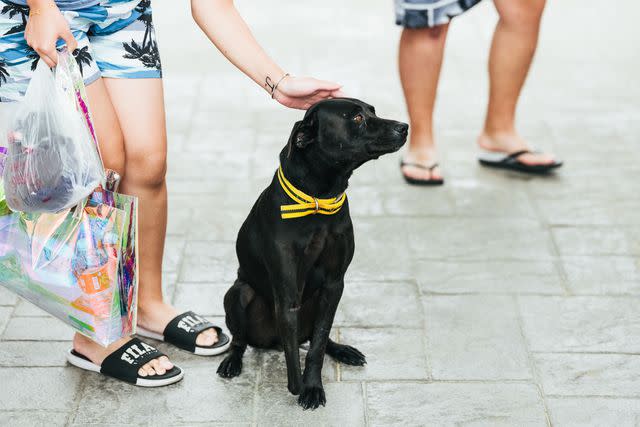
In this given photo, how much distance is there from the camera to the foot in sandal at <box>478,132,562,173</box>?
487 cm

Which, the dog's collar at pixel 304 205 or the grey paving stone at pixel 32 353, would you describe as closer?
the dog's collar at pixel 304 205

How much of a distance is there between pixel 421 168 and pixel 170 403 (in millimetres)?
2109

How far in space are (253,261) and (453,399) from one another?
765 millimetres

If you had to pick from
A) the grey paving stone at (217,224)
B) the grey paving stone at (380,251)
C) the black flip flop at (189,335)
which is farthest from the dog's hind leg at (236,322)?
the grey paving stone at (217,224)

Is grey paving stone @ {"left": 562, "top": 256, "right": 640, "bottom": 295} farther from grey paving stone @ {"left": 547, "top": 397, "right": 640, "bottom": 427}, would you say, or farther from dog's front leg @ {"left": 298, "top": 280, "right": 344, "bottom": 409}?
dog's front leg @ {"left": 298, "top": 280, "right": 344, "bottom": 409}

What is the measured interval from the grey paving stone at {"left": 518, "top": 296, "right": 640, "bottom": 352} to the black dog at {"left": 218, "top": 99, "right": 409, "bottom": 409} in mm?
696

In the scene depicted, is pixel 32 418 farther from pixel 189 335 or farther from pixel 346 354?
pixel 346 354

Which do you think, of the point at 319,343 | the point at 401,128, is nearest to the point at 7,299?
the point at 319,343

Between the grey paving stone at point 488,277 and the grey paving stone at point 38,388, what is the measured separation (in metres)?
1.39

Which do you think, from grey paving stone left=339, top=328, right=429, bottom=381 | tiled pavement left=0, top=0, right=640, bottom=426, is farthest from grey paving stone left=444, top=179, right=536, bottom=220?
grey paving stone left=339, top=328, right=429, bottom=381

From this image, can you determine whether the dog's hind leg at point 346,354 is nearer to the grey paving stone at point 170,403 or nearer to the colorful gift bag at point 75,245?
the grey paving stone at point 170,403

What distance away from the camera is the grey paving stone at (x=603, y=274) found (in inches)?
152

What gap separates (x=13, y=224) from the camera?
2.99m

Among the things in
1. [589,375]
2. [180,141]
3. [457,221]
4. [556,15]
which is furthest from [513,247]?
[556,15]
